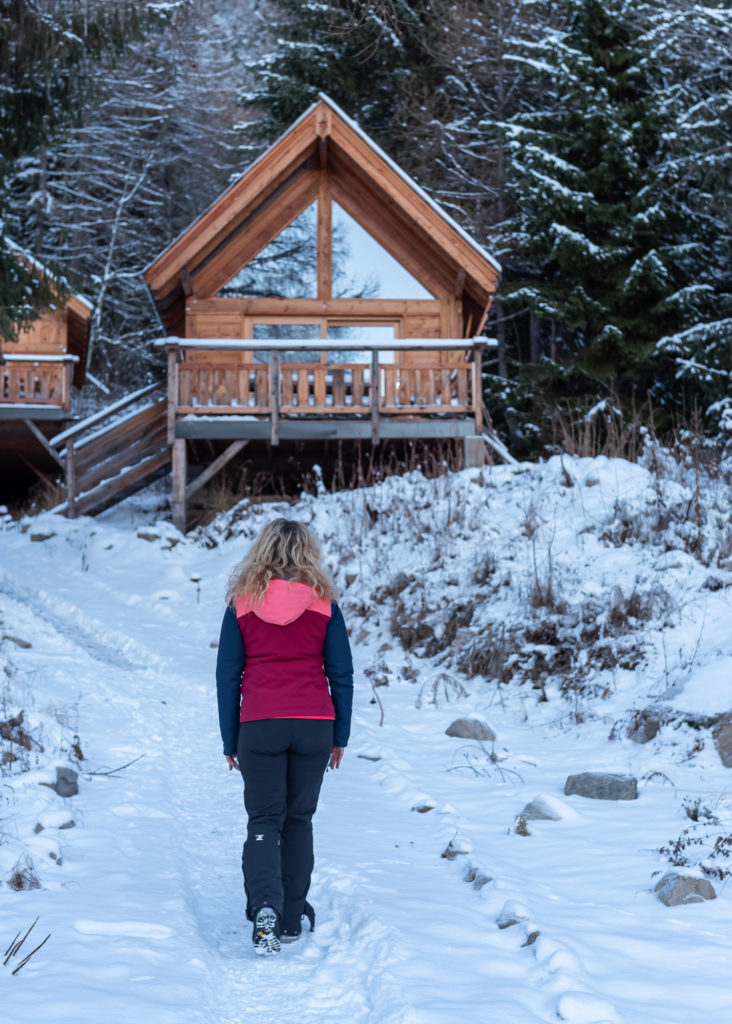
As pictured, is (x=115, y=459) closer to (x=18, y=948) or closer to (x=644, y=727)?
(x=644, y=727)

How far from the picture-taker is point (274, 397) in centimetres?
1471

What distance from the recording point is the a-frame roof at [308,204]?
50.6 feet

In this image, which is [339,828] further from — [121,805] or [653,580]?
[653,580]

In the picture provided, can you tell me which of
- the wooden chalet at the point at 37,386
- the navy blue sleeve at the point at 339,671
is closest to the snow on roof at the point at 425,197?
the wooden chalet at the point at 37,386

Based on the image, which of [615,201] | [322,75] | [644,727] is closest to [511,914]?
[644,727]

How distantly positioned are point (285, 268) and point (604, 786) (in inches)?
532

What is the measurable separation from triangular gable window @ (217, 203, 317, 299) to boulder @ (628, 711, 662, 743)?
486 inches

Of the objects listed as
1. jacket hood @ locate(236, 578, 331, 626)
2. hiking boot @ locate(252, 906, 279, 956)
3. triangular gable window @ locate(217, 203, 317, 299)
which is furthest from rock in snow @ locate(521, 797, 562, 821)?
triangular gable window @ locate(217, 203, 317, 299)

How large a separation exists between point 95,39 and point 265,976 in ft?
33.5

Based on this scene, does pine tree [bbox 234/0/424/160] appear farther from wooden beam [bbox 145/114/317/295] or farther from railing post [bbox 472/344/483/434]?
railing post [bbox 472/344/483/434]

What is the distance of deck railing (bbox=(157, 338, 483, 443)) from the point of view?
48.2ft

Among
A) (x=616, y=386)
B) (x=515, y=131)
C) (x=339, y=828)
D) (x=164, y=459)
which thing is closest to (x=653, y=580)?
(x=339, y=828)

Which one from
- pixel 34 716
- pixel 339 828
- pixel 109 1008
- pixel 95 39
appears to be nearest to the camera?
pixel 109 1008

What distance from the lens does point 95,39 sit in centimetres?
1048
